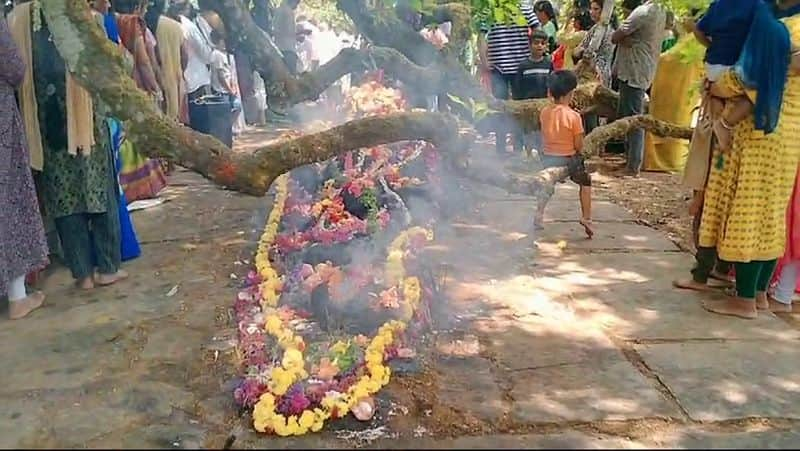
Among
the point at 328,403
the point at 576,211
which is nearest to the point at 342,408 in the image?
the point at 328,403

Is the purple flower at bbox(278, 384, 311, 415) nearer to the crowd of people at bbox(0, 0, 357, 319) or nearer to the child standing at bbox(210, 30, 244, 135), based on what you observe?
the crowd of people at bbox(0, 0, 357, 319)

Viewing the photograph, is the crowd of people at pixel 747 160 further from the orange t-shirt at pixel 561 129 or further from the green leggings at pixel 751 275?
the orange t-shirt at pixel 561 129

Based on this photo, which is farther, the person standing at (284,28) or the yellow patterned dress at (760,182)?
the person standing at (284,28)

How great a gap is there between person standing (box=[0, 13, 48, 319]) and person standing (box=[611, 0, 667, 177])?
19.0ft

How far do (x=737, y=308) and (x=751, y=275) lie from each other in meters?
0.20

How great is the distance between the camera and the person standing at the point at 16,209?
4.45 m

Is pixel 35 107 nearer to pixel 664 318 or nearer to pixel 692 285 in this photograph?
pixel 664 318

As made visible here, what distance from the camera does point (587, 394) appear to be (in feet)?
11.6

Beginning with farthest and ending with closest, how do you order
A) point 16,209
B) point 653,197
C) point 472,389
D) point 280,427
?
point 653,197, point 16,209, point 472,389, point 280,427

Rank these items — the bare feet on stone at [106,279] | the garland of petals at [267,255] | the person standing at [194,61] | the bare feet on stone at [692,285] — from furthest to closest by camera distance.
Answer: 1. the person standing at [194,61]
2. the bare feet on stone at [106,279]
3. the bare feet on stone at [692,285]
4. the garland of petals at [267,255]

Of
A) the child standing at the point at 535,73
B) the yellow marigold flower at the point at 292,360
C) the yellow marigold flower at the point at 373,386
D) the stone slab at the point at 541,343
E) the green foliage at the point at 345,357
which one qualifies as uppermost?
the child standing at the point at 535,73

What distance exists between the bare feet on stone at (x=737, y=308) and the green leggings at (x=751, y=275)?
3cm

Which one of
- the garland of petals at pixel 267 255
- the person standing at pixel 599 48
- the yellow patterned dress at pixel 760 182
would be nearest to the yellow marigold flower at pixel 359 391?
the garland of petals at pixel 267 255

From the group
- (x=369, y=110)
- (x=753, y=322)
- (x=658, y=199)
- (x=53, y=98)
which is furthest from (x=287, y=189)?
(x=753, y=322)
